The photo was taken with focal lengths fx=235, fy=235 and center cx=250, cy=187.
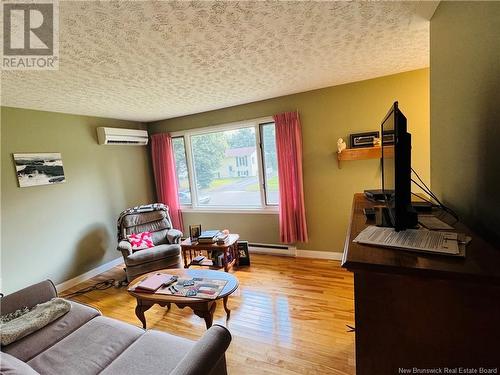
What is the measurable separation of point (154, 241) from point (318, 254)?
2407 millimetres

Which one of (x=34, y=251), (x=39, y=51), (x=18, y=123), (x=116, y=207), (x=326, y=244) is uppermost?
(x=39, y=51)

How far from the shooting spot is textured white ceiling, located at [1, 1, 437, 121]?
1360 millimetres

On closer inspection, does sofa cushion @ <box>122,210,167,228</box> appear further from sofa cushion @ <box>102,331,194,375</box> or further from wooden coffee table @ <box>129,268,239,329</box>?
sofa cushion @ <box>102,331,194,375</box>

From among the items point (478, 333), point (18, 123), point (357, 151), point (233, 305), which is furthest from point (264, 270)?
point (18, 123)

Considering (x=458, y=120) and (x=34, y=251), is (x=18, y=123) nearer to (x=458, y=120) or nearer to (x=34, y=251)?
(x=34, y=251)

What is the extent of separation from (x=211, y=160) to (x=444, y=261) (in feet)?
12.2

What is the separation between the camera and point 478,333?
0.62 metres

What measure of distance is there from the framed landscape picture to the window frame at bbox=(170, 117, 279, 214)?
173cm

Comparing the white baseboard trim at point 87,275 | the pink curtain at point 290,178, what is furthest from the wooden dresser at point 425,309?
the white baseboard trim at point 87,275

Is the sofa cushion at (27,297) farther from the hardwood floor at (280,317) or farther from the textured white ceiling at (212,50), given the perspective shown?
the textured white ceiling at (212,50)

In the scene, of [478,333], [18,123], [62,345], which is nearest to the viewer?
[478,333]

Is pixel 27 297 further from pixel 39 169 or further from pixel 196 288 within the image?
pixel 39 169

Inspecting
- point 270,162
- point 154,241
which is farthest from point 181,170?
point 270,162

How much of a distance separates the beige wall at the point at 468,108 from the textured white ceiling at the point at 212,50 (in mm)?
387
